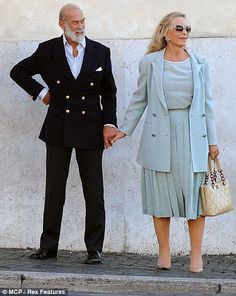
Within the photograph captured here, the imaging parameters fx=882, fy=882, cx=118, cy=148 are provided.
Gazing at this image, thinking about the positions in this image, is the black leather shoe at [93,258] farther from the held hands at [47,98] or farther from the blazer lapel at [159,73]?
the blazer lapel at [159,73]

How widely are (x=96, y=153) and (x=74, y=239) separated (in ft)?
3.68

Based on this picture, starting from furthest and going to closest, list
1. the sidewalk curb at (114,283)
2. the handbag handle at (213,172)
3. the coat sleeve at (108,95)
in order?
1. the coat sleeve at (108,95)
2. the handbag handle at (213,172)
3. the sidewalk curb at (114,283)

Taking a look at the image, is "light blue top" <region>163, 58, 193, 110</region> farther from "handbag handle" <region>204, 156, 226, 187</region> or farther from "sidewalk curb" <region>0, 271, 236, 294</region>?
"sidewalk curb" <region>0, 271, 236, 294</region>

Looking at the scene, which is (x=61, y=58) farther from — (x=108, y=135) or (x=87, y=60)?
(x=108, y=135)

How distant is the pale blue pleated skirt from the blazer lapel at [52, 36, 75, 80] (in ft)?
3.35

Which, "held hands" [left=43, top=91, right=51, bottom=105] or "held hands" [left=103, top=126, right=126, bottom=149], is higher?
"held hands" [left=43, top=91, right=51, bottom=105]

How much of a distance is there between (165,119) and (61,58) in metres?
1.12

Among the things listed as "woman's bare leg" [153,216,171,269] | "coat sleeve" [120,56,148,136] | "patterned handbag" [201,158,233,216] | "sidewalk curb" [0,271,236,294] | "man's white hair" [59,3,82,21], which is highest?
"man's white hair" [59,3,82,21]

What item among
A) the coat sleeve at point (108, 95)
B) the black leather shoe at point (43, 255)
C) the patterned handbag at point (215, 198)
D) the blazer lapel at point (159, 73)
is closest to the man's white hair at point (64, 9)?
the coat sleeve at point (108, 95)

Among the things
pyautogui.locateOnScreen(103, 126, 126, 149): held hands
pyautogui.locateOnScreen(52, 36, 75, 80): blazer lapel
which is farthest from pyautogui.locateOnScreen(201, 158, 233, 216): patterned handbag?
pyautogui.locateOnScreen(52, 36, 75, 80): blazer lapel

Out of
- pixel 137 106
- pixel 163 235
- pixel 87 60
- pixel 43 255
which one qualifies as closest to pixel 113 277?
pixel 163 235

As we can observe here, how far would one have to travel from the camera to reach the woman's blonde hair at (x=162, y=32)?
6.92m

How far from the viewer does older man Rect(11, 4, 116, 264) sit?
7328mm

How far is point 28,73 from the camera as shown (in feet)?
24.6
